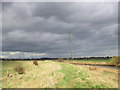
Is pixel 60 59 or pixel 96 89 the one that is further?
pixel 60 59

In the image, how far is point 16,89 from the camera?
23.6m

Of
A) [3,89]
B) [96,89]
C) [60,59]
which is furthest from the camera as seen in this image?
[60,59]

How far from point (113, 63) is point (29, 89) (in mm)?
63024

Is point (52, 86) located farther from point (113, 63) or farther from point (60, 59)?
point (60, 59)

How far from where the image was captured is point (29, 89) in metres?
22.6

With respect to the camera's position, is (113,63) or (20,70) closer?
(20,70)

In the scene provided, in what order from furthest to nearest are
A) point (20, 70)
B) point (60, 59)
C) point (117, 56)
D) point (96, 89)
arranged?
point (60, 59), point (117, 56), point (20, 70), point (96, 89)

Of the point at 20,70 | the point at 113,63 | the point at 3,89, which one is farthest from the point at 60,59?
the point at 3,89

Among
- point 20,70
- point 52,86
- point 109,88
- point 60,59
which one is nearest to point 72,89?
point 52,86

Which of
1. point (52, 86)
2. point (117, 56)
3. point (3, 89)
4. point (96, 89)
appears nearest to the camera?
point (96, 89)

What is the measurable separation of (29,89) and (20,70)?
83.5 feet

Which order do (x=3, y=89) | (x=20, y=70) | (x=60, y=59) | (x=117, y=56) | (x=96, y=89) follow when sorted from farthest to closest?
(x=60, y=59), (x=117, y=56), (x=20, y=70), (x=3, y=89), (x=96, y=89)

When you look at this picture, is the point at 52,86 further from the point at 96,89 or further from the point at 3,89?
the point at 3,89

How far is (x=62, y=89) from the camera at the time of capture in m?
21.4
